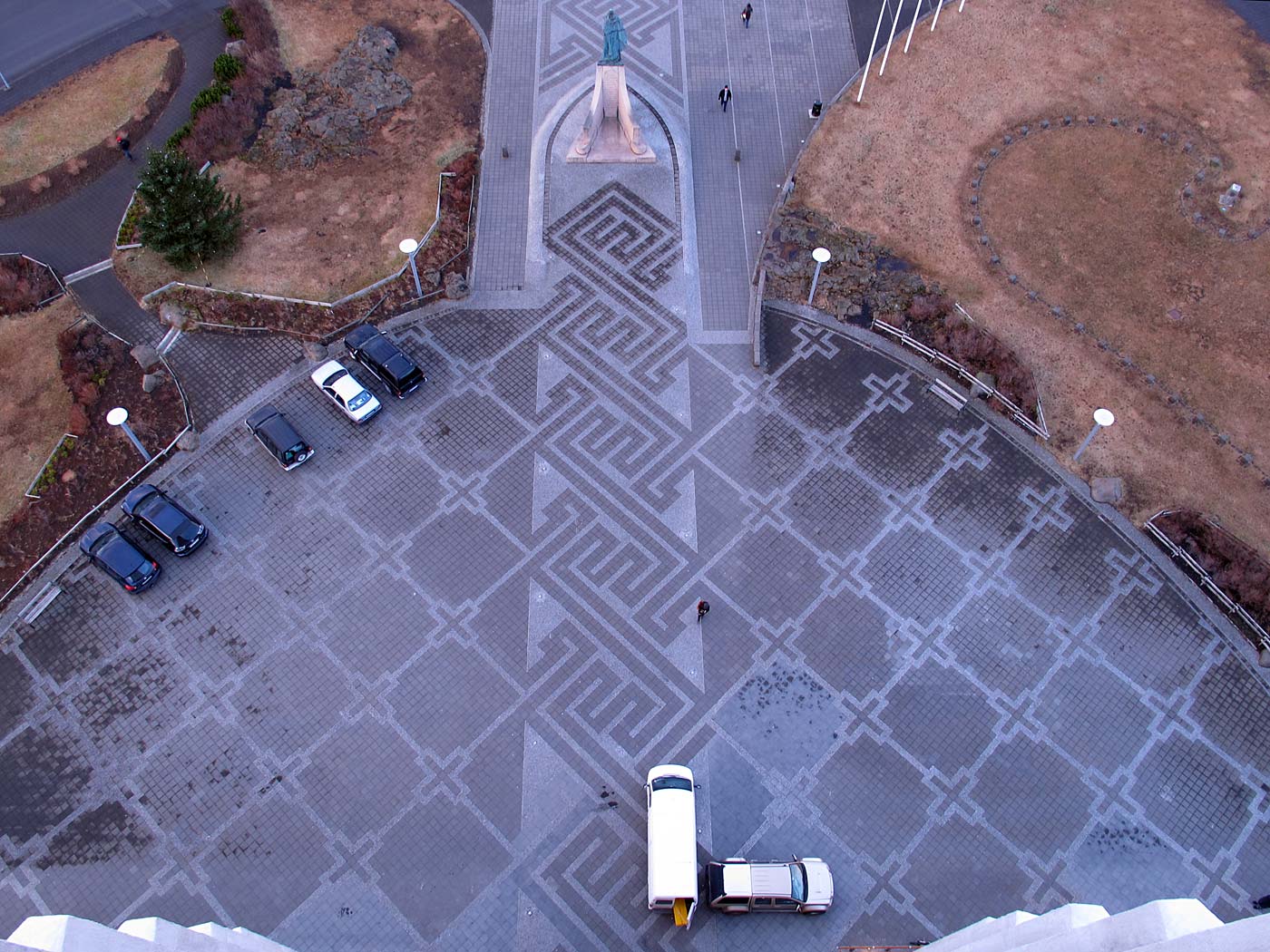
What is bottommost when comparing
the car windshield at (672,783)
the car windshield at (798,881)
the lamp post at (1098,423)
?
the car windshield at (672,783)

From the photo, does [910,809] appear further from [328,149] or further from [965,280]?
[328,149]

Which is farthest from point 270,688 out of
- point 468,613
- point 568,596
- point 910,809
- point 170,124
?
point 170,124

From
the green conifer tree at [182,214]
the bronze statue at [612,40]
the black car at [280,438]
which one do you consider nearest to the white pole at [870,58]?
the bronze statue at [612,40]

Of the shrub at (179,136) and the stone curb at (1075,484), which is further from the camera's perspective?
the shrub at (179,136)

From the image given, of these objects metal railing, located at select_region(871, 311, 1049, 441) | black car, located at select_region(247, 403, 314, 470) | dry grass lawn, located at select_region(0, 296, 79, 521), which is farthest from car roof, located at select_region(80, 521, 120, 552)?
metal railing, located at select_region(871, 311, 1049, 441)

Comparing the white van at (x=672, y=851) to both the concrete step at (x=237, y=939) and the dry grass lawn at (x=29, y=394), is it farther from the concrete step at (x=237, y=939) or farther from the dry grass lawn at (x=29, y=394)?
the dry grass lawn at (x=29, y=394)

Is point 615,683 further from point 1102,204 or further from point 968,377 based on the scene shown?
point 1102,204
